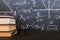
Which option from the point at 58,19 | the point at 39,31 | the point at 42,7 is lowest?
the point at 39,31

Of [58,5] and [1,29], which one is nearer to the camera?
[1,29]

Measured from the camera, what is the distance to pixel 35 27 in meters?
1.33

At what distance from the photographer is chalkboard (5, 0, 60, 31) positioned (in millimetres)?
1318

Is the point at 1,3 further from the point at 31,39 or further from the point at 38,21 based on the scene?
the point at 31,39

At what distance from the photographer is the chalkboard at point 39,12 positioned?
1.32 m

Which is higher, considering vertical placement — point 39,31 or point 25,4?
point 25,4

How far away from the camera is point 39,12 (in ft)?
4.34

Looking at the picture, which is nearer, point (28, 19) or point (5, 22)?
point (5, 22)

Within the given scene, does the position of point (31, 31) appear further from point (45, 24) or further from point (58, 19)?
point (58, 19)

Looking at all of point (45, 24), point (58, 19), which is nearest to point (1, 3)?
point (45, 24)

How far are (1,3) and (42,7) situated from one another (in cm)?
41

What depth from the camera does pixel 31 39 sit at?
98 centimetres

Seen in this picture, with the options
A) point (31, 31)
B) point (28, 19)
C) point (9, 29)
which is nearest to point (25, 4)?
point (28, 19)

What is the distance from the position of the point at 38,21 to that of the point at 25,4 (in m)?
0.21
